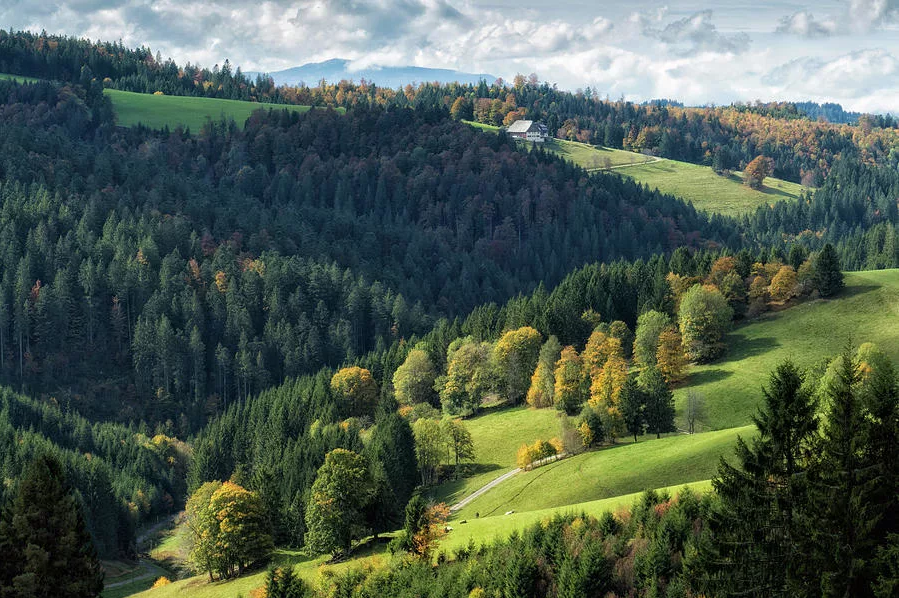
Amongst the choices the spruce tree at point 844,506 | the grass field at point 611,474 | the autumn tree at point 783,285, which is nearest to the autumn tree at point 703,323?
the autumn tree at point 783,285

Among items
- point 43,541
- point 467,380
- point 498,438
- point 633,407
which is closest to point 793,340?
point 633,407

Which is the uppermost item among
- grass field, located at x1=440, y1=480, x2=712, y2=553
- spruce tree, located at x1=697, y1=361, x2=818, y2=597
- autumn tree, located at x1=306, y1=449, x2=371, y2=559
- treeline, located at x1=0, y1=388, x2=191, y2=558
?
spruce tree, located at x1=697, y1=361, x2=818, y2=597

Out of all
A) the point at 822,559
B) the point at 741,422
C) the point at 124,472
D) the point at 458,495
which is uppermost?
the point at 822,559

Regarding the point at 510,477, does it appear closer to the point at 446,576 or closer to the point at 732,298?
the point at 446,576

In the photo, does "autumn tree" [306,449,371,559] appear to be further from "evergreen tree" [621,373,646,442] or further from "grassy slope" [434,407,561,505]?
"evergreen tree" [621,373,646,442]

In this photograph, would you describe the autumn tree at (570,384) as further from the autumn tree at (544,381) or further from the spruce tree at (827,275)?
the spruce tree at (827,275)

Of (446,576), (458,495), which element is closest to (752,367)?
(458,495)

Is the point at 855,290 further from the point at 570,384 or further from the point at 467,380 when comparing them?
the point at 467,380

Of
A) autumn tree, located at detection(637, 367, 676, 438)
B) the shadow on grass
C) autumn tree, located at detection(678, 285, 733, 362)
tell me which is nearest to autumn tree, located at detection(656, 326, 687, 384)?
autumn tree, located at detection(678, 285, 733, 362)
